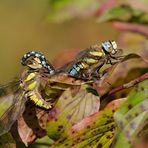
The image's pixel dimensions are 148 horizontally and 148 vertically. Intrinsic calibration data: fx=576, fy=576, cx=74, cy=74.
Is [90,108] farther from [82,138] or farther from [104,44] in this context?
[104,44]

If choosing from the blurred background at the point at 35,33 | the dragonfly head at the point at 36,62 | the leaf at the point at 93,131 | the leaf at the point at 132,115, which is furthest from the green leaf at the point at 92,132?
the blurred background at the point at 35,33

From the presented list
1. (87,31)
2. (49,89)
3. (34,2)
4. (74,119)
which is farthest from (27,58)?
(34,2)

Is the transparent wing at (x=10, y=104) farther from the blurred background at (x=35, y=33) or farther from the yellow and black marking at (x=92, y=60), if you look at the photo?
the blurred background at (x=35, y=33)

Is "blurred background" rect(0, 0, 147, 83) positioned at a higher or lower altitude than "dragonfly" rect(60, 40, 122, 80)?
lower

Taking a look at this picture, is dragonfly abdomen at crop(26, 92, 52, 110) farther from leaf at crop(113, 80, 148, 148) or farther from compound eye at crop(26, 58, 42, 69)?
leaf at crop(113, 80, 148, 148)

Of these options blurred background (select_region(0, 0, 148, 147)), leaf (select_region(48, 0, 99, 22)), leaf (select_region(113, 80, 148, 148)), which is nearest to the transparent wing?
leaf (select_region(113, 80, 148, 148))

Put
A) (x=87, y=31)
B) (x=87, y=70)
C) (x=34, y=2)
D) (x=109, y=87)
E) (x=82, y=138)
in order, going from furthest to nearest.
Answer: (x=34, y=2)
(x=87, y=31)
(x=109, y=87)
(x=87, y=70)
(x=82, y=138)
